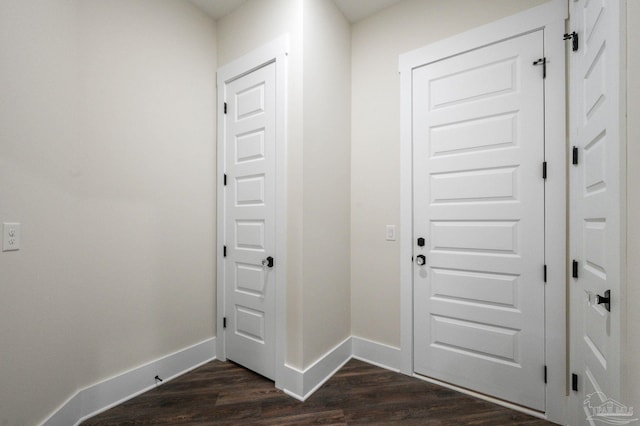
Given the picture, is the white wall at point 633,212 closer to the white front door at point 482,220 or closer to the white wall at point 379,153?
the white front door at point 482,220

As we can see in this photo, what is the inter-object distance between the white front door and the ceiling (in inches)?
27.6

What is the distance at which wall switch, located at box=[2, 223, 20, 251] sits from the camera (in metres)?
1.25

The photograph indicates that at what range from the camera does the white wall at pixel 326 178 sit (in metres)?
1.97

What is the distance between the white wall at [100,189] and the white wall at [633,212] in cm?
252

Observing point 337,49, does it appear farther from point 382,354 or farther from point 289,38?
point 382,354

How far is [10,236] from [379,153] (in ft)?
7.59

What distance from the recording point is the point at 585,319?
1413mm

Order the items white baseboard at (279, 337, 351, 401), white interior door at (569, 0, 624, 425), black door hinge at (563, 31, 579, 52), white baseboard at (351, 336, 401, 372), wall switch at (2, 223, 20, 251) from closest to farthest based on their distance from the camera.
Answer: white interior door at (569, 0, 624, 425)
wall switch at (2, 223, 20, 251)
black door hinge at (563, 31, 579, 52)
white baseboard at (279, 337, 351, 401)
white baseboard at (351, 336, 401, 372)

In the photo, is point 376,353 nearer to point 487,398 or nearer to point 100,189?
point 487,398

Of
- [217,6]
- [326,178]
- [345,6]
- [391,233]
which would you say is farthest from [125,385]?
[345,6]

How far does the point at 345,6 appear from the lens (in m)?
2.29
